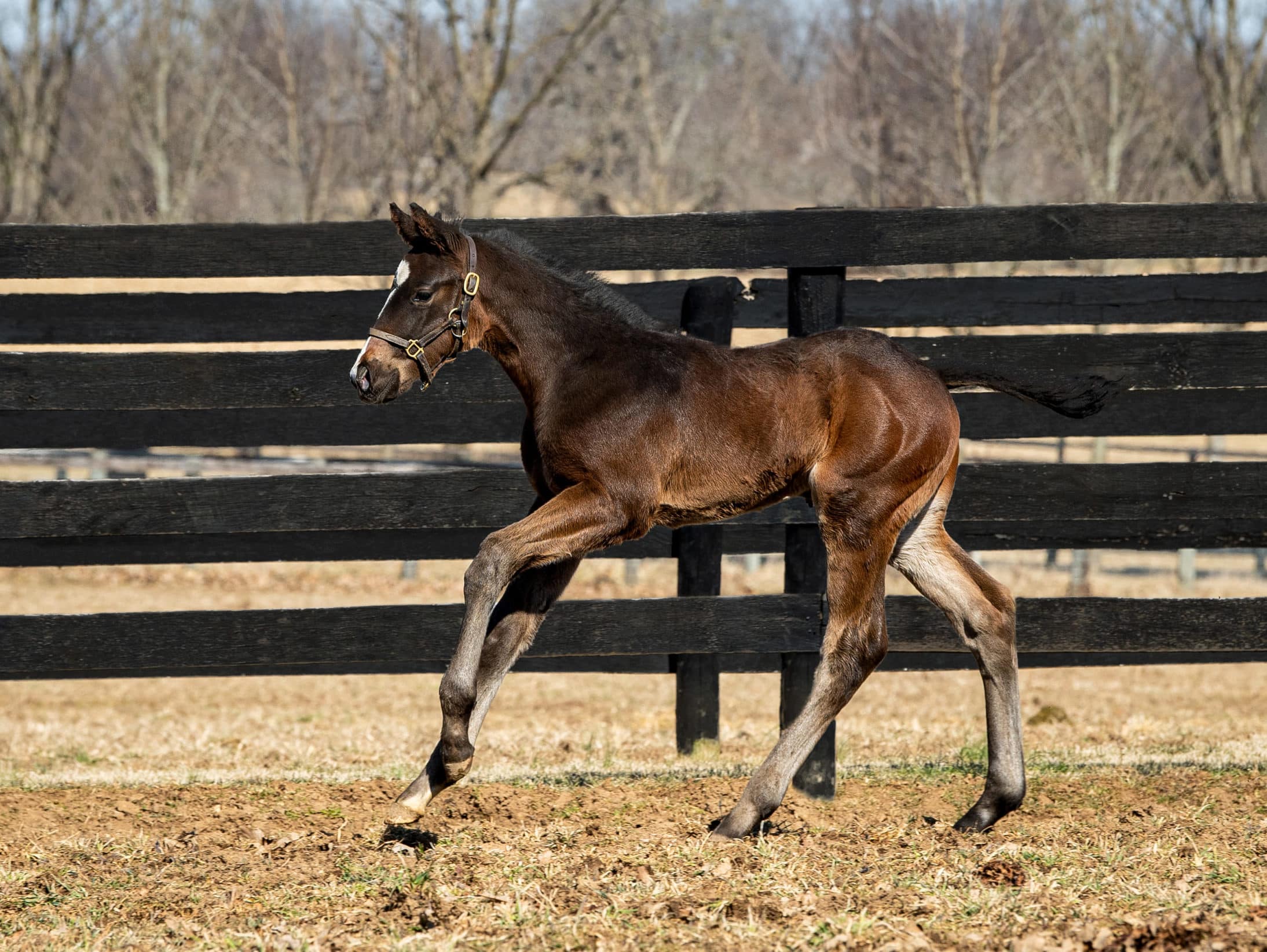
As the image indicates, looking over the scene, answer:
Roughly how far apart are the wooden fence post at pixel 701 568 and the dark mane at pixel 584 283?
3.56ft

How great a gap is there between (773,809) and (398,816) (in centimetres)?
124

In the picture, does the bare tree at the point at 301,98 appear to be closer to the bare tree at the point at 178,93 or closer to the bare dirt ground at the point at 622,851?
the bare tree at the point at 178,93

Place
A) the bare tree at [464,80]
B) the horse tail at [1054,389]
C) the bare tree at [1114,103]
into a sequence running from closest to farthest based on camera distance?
the horse tail at [1054,389] < the bare tree at [464,80] < the bare tree at [1114,103]

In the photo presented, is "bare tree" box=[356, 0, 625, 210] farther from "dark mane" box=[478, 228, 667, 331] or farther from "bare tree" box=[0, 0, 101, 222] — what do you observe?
"dark mane" box=[478, 228, 667, 331]

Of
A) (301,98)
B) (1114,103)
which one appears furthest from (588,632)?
(301,98)

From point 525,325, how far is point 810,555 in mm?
1822

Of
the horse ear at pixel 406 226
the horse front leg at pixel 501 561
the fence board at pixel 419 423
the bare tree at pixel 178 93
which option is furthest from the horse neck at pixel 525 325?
the bare tree at pixel 178 93

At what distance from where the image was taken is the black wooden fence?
5.67 m

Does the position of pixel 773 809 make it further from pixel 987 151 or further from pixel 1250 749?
pixel 987 151

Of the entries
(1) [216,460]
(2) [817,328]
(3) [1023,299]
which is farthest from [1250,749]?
(1) [216,460]

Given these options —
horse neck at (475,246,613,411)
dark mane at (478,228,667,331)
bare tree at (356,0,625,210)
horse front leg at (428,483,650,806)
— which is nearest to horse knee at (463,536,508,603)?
horse front leg at (428,483,650,806)

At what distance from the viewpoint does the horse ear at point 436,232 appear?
4.39 m

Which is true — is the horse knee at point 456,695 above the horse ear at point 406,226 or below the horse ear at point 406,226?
below

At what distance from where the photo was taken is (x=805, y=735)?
4.68 m
